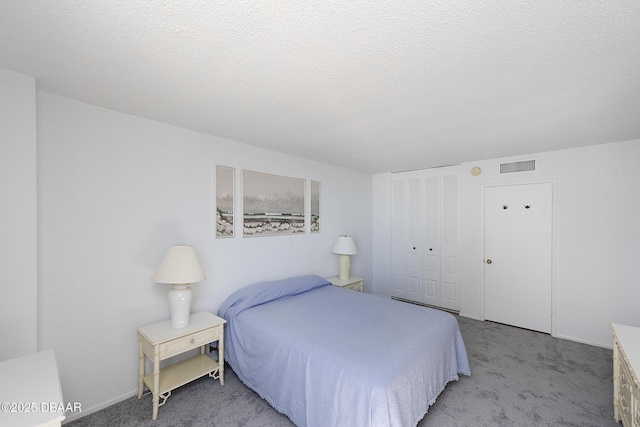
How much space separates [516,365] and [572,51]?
283cm

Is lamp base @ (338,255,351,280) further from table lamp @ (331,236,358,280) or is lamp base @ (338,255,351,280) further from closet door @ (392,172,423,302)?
closet door @ (392,172,423,302)

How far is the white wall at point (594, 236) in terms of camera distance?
2.99 m

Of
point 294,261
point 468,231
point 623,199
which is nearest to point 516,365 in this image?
point 468,231

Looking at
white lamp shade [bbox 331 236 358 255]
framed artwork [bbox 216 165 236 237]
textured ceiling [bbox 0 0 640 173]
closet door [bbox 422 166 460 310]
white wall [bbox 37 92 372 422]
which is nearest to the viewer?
textured ceiling [bbox 0 0 640 173]

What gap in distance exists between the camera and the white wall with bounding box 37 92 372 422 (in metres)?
1.94

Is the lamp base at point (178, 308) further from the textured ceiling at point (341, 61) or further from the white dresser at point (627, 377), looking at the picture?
the white dresser at point (627, 377)

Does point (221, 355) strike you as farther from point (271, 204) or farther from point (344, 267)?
point (344, 267)

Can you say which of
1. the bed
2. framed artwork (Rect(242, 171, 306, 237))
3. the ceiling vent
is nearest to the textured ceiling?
framed artwork (Rect(242, 171, 306, 237))

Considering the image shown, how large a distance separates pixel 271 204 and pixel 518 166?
→ 11.1ft

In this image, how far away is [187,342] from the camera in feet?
7.15

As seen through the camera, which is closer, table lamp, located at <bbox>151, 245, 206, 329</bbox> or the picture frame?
table lamp, located at <bbox>151, 245, 206, 329</bbox>

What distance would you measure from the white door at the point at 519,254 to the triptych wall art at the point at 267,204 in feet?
8.44

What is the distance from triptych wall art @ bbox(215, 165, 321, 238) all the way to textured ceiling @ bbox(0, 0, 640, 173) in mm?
691

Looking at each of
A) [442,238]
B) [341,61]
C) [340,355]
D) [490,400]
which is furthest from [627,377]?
[442,238]
